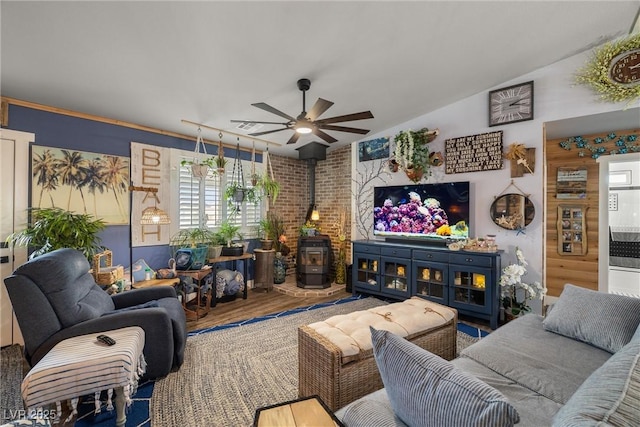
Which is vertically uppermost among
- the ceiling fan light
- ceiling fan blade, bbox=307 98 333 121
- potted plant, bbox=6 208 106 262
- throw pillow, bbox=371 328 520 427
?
ceiling fan blade, bbox=307 98 333 121

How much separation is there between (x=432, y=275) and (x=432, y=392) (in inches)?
127

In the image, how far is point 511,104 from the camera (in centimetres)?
363

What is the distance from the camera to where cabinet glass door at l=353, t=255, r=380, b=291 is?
448 centimetres

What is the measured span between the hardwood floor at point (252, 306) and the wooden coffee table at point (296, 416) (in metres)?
2.63

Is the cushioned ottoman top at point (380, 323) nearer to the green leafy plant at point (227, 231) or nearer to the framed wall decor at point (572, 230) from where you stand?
the green leafy plant at point (227, 231)

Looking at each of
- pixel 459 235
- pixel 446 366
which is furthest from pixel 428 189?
pixel 446 366

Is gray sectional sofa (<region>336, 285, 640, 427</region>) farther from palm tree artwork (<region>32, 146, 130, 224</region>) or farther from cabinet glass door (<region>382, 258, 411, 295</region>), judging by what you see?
palm tree artwork (<region>32, 146, 130, 224</region>)

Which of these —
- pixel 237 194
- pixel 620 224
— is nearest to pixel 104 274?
pixel 237 194

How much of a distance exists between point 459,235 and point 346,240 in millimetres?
2130

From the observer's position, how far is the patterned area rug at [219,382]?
6.36 feet

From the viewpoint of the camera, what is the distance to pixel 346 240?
5.54 meters

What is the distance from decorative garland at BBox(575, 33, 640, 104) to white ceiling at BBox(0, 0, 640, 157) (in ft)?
0.35

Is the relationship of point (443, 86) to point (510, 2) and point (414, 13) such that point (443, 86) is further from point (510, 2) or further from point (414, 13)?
point (414, 13)

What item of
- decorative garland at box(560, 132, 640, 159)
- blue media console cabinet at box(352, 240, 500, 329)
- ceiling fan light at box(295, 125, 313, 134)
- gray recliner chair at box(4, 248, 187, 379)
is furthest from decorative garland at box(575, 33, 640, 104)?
gray recliner chair at box(4, 248, 187, 379)
